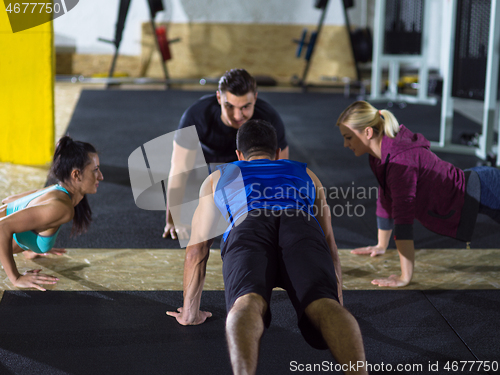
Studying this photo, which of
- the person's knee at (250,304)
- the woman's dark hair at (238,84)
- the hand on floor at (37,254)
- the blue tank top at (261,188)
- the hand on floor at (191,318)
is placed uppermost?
the woman's dark hair at (238,84)

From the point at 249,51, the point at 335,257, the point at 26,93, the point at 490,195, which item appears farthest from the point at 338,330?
the point at 249,51

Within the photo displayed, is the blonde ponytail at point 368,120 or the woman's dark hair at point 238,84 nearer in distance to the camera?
the blonde ponytail at point 368,120

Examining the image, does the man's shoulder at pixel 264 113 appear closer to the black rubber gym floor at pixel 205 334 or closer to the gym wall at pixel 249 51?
the black rubber gym floor at pixel 205 334

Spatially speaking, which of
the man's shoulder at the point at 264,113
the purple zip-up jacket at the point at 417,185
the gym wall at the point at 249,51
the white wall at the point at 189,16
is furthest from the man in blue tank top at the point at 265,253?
the white wall at the point at 189,16

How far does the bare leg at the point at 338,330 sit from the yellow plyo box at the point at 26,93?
315 centimetres

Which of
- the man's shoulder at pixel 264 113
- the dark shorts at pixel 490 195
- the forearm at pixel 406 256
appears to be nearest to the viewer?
the forearm at pixel 406 256

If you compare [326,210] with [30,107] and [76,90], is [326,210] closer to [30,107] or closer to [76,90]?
[30,107]

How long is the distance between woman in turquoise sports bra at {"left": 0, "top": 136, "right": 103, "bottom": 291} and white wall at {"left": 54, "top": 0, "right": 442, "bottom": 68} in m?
7.96

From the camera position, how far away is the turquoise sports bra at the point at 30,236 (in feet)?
7.27

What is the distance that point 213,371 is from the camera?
5.42ft

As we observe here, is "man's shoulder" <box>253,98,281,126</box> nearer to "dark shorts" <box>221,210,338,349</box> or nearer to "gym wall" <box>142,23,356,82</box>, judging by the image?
"dark shorts" <box>221,210,338,349</box>

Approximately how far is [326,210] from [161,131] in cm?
388

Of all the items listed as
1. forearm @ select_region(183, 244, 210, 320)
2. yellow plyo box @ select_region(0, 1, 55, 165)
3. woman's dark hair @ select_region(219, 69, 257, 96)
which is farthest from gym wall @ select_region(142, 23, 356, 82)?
forearm @ select_region(183, 244, 210, 320)

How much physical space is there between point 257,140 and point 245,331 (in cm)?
69
